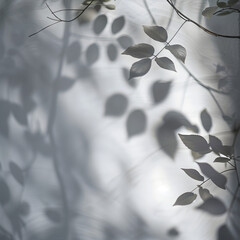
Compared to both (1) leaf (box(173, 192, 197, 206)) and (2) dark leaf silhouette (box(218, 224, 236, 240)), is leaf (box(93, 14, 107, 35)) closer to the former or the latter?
(1) leaf (box(173, 192, 197, 206))

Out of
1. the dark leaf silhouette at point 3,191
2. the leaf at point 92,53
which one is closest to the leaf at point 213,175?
the leaf at point 92,53

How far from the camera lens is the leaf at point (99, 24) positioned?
2.73ft

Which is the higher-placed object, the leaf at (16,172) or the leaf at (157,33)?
the leaf at (157,33)

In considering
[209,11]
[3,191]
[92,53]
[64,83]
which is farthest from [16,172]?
[209,11]

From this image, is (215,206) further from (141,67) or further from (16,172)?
(16,172)

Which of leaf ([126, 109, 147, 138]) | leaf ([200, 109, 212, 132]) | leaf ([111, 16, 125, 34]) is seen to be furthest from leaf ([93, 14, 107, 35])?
leaf ([200, 109, 212, 132])

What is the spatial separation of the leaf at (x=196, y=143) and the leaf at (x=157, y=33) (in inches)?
9.9

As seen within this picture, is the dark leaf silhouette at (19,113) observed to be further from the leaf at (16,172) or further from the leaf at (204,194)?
the leaf at (204,194)

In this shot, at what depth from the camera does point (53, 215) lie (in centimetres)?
86

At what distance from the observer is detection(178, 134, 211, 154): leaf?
79 centimetres

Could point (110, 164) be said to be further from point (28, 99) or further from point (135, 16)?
point (135, 16)

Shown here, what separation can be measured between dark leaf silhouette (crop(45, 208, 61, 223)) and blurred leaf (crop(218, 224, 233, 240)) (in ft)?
1.39

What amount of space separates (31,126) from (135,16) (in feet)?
1.33

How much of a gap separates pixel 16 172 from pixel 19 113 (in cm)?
16
